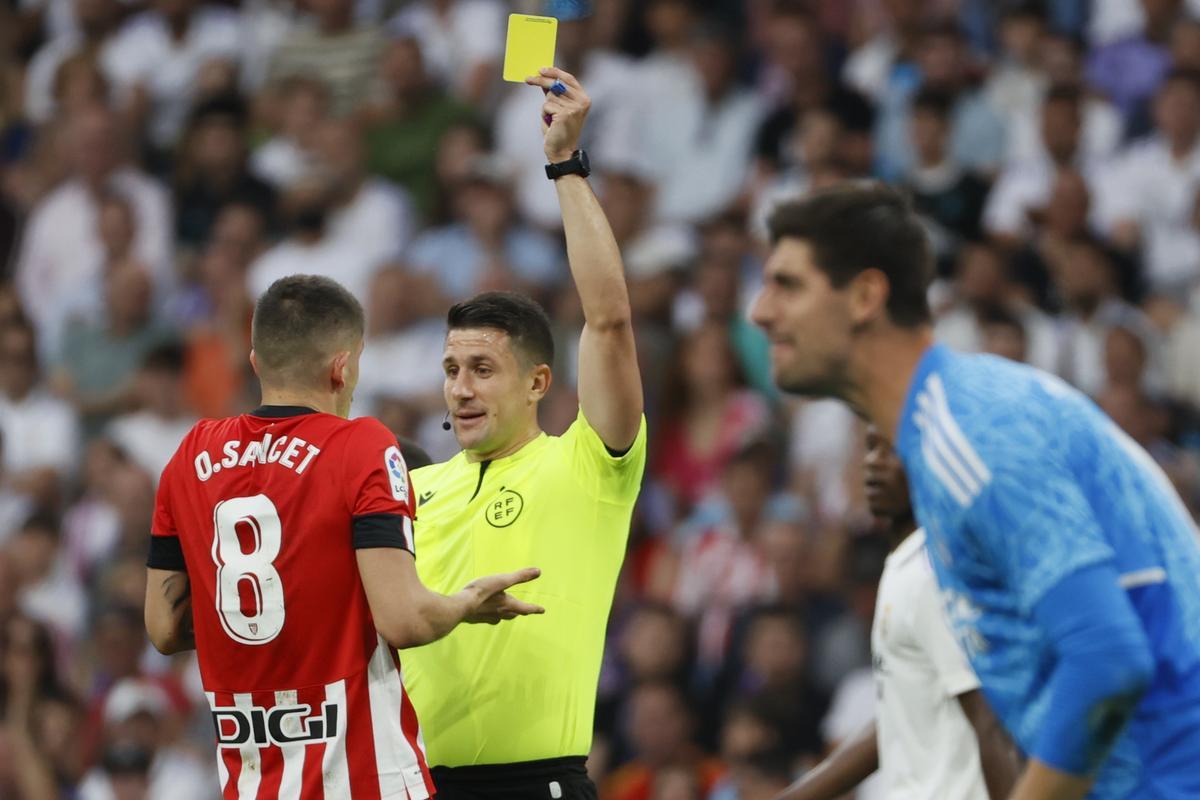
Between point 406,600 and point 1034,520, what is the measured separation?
1.65 m

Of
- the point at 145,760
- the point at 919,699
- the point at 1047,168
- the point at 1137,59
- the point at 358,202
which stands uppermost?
the point at 1137,59

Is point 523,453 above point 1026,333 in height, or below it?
below

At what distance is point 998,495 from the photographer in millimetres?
3297

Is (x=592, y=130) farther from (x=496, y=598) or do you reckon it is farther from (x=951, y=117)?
(x=496, y=598)

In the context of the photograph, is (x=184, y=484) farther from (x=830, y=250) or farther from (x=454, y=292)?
(x=454, y=292)

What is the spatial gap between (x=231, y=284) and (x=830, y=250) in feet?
30.3

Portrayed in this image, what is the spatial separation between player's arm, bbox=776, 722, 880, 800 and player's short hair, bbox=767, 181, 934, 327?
1943 millimetres

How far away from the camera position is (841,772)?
17.1ft

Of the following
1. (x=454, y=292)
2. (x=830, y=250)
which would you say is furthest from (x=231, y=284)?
(x=830, y=250)

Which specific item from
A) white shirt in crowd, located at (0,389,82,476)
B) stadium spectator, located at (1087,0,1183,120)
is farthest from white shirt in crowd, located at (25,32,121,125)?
stadium spectator, located at (1087,0,1183,120)

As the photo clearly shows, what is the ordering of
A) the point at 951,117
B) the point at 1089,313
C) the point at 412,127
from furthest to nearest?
the point at 412,127 → the point at 951,117 → the point at 1089,313

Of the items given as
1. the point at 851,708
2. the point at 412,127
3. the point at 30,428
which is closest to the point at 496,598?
the point at 851,708

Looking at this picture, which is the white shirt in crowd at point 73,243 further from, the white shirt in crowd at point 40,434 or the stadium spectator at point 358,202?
the stadium spectator at point 358,202

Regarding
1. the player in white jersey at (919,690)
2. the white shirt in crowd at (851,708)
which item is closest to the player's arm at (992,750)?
the player in white jersey at (919,690)
